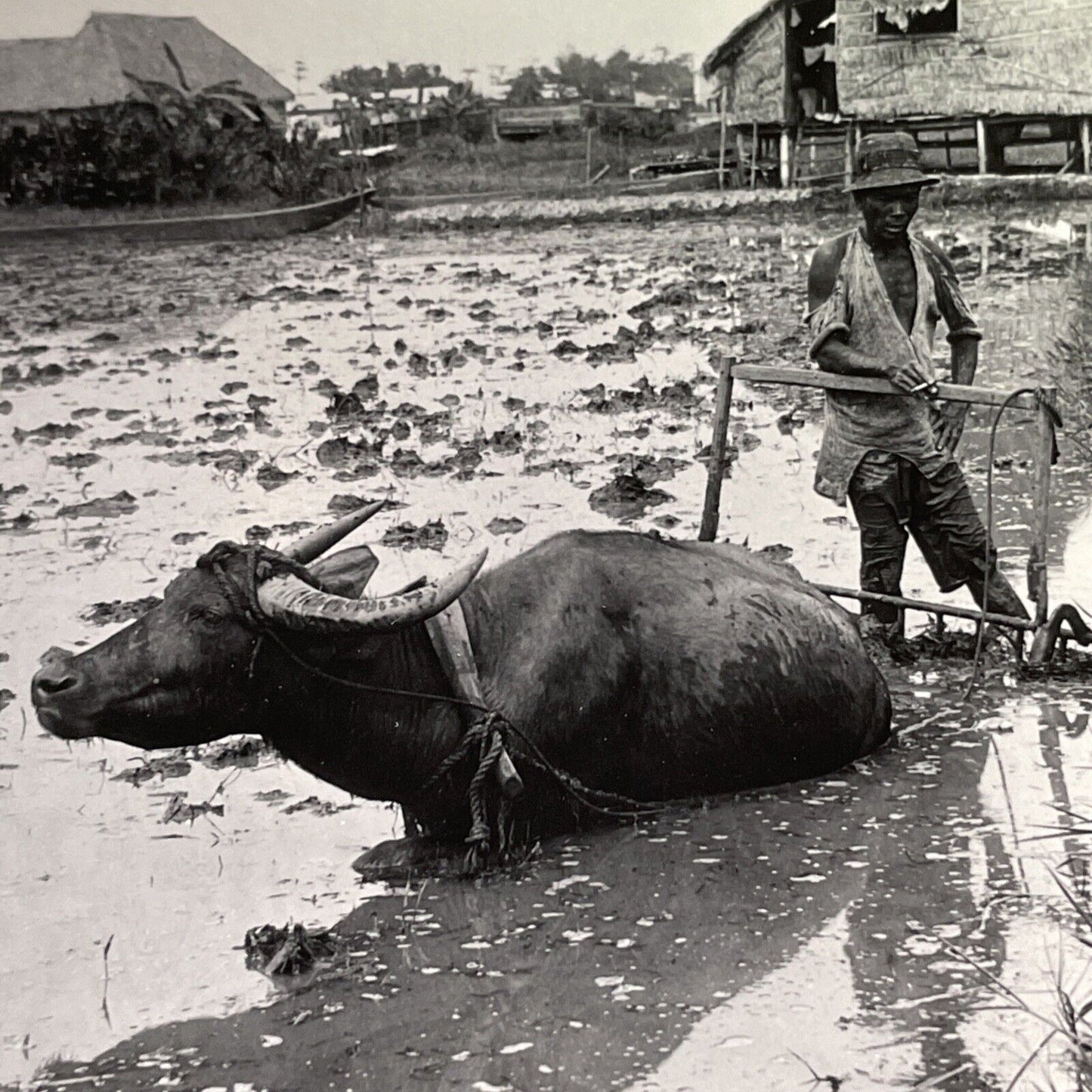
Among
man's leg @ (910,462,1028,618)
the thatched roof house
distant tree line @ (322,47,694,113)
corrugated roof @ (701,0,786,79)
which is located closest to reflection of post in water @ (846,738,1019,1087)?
man's leg @ (910,462,1028,618)

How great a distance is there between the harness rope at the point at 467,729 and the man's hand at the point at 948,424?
175 cm

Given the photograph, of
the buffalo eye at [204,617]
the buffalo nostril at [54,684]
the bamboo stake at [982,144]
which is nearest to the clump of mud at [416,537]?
the buffalo eye at [204,617]

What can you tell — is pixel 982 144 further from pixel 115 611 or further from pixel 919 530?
pixel 115 611

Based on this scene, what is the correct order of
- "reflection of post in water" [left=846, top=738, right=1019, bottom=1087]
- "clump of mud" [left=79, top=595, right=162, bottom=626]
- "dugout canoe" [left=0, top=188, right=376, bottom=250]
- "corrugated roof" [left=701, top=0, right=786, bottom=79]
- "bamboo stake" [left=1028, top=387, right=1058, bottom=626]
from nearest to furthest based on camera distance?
"reflection of post in water" [left=846, top=738, right=1019, bottom=1087]
"bamboo stake" [left=1028, top=387, right=1058, bottom=626]
"clump of mud" [left=79, top=595, right=162, bottom=626]
"dugout canoe" [left=0, top=188, right=376, bottom=250]
"corrugated roof" [left=701, top=0, right=786, bottom=79]

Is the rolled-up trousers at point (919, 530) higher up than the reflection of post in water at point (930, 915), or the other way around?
the rolled-up trousers at point (919, 530)

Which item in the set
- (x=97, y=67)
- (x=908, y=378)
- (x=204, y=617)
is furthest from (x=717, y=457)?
(x=97, y=67)

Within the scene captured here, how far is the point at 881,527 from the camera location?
488 cm

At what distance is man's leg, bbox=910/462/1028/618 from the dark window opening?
18092 millimetres

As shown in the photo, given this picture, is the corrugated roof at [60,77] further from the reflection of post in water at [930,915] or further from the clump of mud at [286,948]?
the clump of mud at [286,948]

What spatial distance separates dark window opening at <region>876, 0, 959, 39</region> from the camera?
70.9 feet

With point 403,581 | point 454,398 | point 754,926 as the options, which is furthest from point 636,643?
point 454,398

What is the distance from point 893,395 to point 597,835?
5.35 ft

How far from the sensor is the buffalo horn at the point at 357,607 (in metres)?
3.35

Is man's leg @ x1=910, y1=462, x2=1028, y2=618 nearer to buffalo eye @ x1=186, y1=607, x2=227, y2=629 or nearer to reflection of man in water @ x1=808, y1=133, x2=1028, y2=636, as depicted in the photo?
reflection of man in water @ x1=808, y1=133, x2=1028, y2=636
